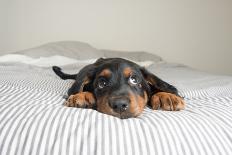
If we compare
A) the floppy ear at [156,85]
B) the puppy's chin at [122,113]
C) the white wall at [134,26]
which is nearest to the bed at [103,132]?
the puppy's chin at [122,113]

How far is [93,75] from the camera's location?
118 centimetres

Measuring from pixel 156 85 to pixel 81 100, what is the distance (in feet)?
1.11

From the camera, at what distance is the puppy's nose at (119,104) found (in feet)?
2.87

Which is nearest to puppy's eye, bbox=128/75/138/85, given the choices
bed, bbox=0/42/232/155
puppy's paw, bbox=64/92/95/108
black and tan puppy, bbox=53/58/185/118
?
black and tan puppy, bbox=53/58/185/118

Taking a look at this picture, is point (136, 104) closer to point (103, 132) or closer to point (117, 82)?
point (117, 82)

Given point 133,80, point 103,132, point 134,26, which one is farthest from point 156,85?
point 134,26

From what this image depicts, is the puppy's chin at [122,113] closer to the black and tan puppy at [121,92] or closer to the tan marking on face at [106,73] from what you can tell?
the black and tan puppy at [121,92]

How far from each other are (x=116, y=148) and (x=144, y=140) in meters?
0.06

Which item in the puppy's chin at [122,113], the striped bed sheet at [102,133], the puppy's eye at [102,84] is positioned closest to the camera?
the striped bed sheet at [102,133]

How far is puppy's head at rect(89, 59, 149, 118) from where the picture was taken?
2.89 ft

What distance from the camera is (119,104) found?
88 centimetres

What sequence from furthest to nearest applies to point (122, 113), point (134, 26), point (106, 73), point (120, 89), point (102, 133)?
point (134, 26) < point (106, 73) < point (120, 89) < point (122, 113) < point (102, 133)

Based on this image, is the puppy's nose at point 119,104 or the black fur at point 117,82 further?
the black fur at point 117,82

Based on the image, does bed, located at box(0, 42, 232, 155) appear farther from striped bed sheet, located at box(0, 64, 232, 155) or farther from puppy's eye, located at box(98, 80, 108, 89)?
puppy's eye, located at box(98, 80, 108, 89)
